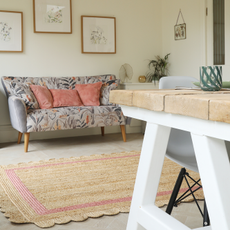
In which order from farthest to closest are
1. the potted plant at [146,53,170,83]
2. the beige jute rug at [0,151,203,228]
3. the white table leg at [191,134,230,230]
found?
the potted plant at [146,53,170,83], the beige jute rug at [0,151,203,228], the white table leg at [191,134,230,230]

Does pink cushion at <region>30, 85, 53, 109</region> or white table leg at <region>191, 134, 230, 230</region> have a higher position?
pink cushion at <region>30, 85, 53, 109</region>

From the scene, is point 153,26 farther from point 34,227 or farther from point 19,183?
point 34,227

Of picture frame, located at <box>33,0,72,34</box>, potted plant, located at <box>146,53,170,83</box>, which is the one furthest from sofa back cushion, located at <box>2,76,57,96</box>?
potted plant, located at <box>146,53,170,83</box>

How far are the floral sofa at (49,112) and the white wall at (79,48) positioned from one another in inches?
12.2

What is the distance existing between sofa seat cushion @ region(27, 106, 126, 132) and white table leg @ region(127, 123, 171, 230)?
2.62 meters

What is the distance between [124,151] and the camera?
356 cm

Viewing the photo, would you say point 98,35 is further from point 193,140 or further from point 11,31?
point 193,140

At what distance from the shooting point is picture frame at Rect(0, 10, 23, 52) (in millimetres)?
4238

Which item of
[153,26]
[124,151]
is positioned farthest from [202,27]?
[124,151]

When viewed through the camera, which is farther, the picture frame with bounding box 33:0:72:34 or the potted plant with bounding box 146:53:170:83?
the potted plant with bounding box 146:53:170:83

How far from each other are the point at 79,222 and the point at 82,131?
9.64 feet

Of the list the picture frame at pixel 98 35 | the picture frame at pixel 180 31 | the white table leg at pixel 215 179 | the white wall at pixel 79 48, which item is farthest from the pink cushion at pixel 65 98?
the white table leg at pixel 215 179

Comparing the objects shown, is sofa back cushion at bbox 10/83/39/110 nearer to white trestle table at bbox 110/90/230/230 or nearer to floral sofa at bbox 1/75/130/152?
floral sofa at bbox 1/75/130/152

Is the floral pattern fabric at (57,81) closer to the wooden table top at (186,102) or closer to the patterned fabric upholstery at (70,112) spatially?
the patterned fabric upholstery at (70,112)
